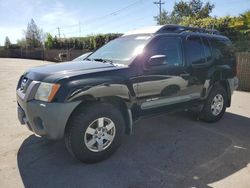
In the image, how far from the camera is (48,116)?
10.1 ft

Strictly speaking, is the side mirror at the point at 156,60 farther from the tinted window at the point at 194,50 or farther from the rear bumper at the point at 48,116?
the rear bumper at the point at 48,116

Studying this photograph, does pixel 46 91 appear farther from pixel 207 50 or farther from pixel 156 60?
pixel 207 50

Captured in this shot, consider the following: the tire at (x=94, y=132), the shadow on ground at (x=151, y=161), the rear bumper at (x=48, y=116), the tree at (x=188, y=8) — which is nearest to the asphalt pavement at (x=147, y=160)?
the shadow on ground at (x=151, y=161)

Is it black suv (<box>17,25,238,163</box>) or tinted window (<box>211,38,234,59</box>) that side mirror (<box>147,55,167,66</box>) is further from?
tinted window (<box>211,38,234,59</box>)

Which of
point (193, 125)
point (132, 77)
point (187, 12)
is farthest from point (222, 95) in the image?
point (187, 12)

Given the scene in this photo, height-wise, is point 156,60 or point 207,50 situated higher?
point 207,50

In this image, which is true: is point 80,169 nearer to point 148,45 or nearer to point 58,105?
point 58,105

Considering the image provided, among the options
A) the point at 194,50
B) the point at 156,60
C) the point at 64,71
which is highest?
the point at 194,50

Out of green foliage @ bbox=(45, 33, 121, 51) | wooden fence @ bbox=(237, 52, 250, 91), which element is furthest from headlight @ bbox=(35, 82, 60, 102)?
green foliage @ bbox=(45, 33, 121, 51)

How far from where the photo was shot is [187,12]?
45.3 metres

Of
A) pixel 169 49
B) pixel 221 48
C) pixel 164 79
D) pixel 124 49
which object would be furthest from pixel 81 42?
pixel 164 79

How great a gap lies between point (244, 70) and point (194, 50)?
5529mm

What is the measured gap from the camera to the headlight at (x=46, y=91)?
3076mm

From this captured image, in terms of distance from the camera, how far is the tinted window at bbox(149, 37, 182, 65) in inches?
161
